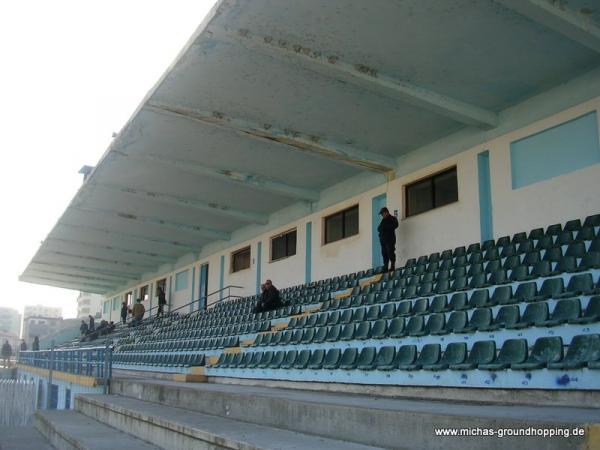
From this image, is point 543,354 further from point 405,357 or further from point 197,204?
point 197,204

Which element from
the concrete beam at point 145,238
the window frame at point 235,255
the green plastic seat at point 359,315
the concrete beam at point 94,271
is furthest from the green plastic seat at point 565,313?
the concrete beam at point 94,271

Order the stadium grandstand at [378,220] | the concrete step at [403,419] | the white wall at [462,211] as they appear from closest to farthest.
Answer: the concrete step at [403,419]
the stadium grandstand at [378,220]
the white wall at [462,211]

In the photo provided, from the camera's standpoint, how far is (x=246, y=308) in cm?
1508

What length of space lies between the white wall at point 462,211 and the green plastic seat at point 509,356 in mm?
4310

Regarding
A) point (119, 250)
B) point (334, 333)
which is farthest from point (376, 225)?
point (119, 250)

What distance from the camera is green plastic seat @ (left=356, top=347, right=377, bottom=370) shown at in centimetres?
598

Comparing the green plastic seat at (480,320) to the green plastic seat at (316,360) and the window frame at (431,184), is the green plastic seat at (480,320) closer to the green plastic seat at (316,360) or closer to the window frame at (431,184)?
the green plastic seat at (316,360)

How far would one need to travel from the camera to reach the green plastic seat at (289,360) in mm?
7461

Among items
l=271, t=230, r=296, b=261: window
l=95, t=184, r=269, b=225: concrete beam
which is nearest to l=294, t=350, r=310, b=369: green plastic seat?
l=271, t=230, r=296, b=261: window

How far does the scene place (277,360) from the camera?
802 cm

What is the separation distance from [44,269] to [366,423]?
30.2m

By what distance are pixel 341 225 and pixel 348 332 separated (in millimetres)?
7082

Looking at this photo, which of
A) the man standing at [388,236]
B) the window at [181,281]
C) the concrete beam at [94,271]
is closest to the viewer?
the man standing at [388,236]

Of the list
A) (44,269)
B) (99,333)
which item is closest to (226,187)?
(99,333)
